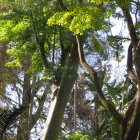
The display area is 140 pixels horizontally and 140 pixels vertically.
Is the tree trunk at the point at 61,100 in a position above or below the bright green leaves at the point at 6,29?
below

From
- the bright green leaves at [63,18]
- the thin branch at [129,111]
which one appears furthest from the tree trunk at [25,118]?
the thin branch at [129,111]

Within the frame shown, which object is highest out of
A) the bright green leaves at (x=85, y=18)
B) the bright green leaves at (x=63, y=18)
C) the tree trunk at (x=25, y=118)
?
the tree trunk at (x=25, y=118)

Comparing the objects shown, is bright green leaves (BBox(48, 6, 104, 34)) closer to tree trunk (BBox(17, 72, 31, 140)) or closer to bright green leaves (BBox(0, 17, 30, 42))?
bright green leaves (BBox(0, 17, 30, 42))

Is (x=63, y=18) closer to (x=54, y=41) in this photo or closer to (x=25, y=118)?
(x=54, y=41)

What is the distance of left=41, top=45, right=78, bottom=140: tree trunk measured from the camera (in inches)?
336

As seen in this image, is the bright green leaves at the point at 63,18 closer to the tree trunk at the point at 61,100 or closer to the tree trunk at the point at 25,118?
the tree trunk at the point at 61,100

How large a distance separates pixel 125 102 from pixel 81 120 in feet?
30.0

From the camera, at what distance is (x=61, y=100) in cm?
883

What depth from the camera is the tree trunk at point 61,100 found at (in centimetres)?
852

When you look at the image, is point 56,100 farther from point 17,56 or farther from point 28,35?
point 17,56

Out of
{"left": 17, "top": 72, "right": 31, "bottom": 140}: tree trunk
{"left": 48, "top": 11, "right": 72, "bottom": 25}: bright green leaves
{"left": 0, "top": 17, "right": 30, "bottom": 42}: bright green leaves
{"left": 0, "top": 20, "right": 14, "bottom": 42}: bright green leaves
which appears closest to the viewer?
{"left": 48, "top": 11, "right": 72, "bottom": 25}: bright green leaves

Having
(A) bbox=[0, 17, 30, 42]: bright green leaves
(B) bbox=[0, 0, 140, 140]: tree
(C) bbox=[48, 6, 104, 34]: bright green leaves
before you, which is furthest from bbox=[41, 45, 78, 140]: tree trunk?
(C) bbox=[48, 6, 104, 34]: bright green leaves

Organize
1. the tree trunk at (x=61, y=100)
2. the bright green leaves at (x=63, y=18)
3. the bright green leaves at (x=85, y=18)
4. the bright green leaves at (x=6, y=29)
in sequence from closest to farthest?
the bright green leaves at (x=85, y=18), the bright green leaves at (x=63, y=18), the tree trunk at (x=61, y=100), the bright green leaves at (x=6, y=29)

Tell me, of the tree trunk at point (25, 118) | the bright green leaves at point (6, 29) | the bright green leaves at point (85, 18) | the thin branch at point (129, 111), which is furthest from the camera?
the tree trunk at point (25, 118)
